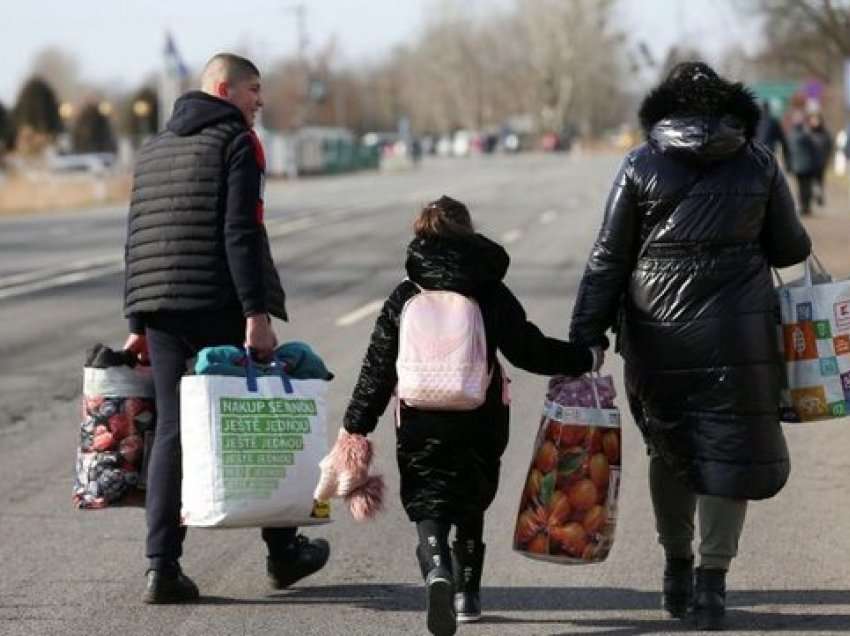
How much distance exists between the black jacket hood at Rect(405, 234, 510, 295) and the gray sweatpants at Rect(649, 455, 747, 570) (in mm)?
841

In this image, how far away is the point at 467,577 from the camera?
6.40 meters

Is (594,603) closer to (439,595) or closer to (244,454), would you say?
(439,595)

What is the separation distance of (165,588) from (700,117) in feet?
7.80

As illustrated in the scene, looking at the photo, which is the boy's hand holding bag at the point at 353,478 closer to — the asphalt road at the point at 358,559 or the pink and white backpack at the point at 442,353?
the pink and white backpack at the point at 442,353

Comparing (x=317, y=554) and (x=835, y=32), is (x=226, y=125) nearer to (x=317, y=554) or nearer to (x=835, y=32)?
(x=317, y=554)

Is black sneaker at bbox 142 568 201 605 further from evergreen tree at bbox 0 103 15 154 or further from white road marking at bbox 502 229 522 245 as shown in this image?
evergreen tree at bbox 0 103 15 154

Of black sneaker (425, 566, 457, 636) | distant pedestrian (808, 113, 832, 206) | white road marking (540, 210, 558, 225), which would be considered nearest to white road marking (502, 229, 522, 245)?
white road marking (540, 210, 558, 225)

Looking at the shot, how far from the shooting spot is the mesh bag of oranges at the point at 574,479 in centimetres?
627

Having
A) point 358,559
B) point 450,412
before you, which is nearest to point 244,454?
point 450,412

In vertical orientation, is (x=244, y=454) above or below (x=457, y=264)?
below

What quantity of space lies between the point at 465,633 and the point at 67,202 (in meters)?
50.6

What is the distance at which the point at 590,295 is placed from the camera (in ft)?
20.5

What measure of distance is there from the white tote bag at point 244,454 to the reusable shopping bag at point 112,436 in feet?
1.30

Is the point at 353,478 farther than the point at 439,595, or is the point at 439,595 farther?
the point at 353,478
